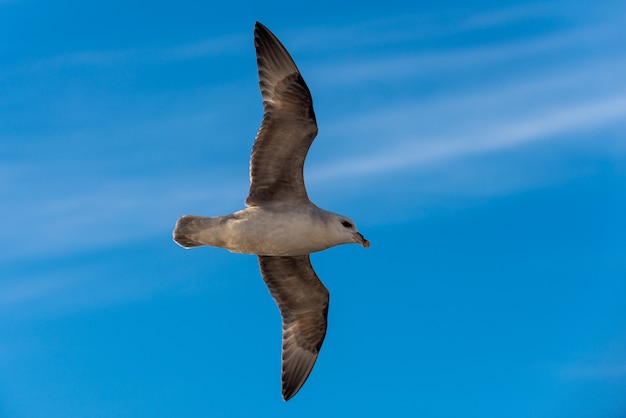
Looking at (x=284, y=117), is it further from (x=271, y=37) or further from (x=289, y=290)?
(x=289, y=290)

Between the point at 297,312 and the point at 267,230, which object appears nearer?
the point at 267,230

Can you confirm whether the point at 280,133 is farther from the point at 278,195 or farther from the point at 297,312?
the point at 297,312

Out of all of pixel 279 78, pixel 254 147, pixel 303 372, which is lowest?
pixel 303 372

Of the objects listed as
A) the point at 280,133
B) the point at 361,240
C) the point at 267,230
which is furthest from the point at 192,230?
the point at 361,240

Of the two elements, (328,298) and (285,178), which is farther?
(328,298)

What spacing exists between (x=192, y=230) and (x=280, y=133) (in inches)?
80.2

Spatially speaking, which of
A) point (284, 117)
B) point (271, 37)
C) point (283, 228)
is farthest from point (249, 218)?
point (271, 37)

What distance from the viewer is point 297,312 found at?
1745 centimetres

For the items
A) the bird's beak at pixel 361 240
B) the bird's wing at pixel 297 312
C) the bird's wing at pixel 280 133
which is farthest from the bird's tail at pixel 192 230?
the bird's beak at pixel 361 240

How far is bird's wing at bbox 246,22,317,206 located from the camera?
15750mm

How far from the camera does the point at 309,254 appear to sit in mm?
16938

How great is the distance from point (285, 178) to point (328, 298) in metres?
2.54

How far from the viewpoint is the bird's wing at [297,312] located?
1700 cm

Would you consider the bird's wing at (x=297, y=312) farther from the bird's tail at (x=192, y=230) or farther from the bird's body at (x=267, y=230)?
the bird's tail at (x=192, y=230)
